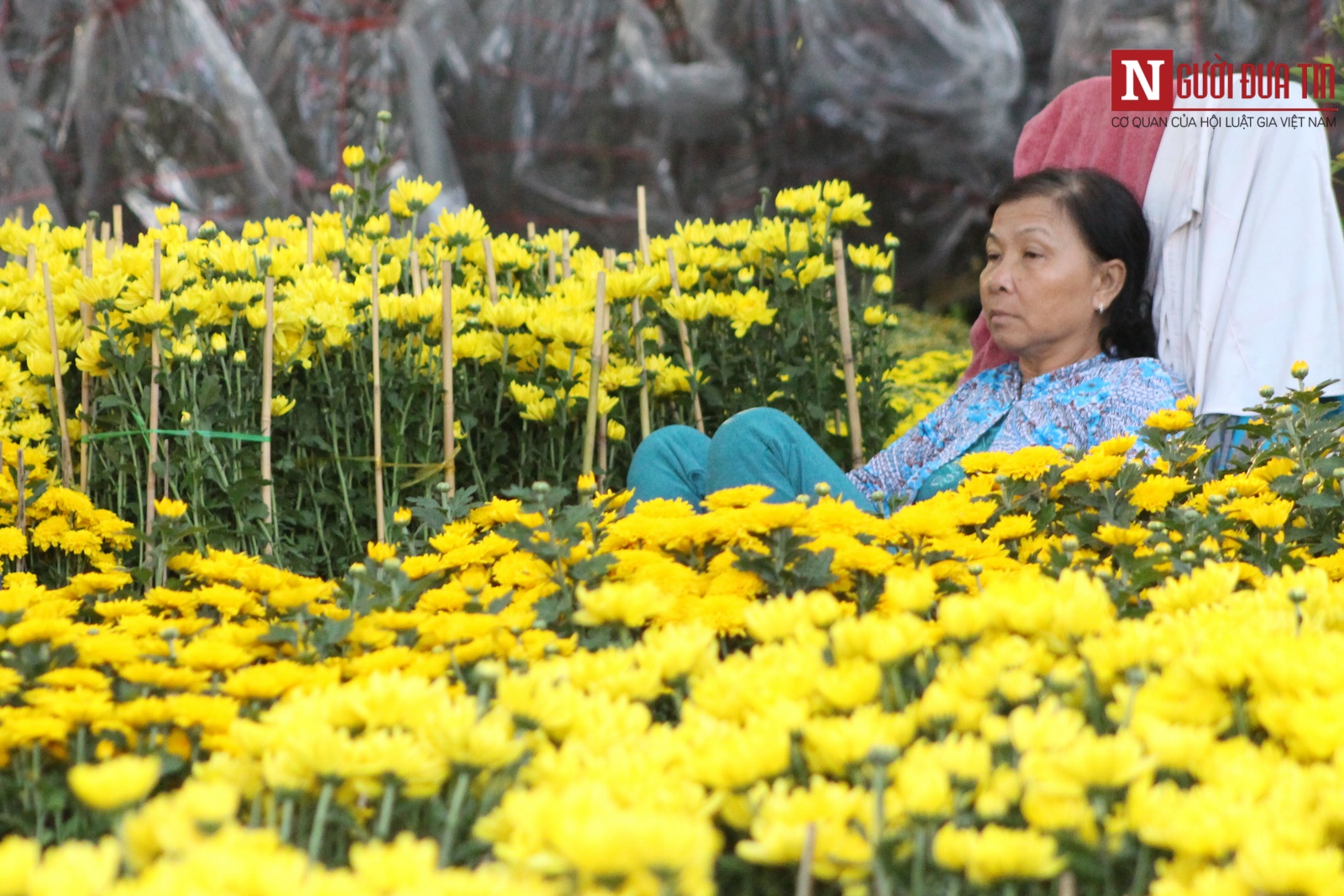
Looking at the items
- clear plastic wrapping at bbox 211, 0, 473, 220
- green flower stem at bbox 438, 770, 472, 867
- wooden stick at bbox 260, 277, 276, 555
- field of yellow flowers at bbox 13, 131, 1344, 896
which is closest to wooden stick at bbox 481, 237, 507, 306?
field of yellow flowers at bbox 13, 131, 1344, 896

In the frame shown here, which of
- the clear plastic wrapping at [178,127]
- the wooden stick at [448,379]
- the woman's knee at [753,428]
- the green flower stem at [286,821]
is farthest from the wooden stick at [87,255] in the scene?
the clear plastic wrapping at [178,127]

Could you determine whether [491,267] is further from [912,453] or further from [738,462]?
[912,453]

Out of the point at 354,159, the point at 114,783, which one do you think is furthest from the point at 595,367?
the point at 114,783

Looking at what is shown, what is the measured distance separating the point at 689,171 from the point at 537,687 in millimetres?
7402

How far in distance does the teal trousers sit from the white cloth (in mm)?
705

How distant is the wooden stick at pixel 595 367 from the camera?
90.4 inches

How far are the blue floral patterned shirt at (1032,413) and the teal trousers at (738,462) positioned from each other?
0.95ft

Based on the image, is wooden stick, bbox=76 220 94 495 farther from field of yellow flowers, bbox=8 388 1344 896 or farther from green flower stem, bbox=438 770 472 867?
green flower stem, bbox=438 770 472 867

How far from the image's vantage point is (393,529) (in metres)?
2.28

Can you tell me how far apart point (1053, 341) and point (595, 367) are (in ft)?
3.00

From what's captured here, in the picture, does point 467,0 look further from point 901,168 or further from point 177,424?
point 177,424

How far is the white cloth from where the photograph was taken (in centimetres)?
231

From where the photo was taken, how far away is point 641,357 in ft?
8.27

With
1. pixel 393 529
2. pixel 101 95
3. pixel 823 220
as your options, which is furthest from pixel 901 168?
pixel 393 529
